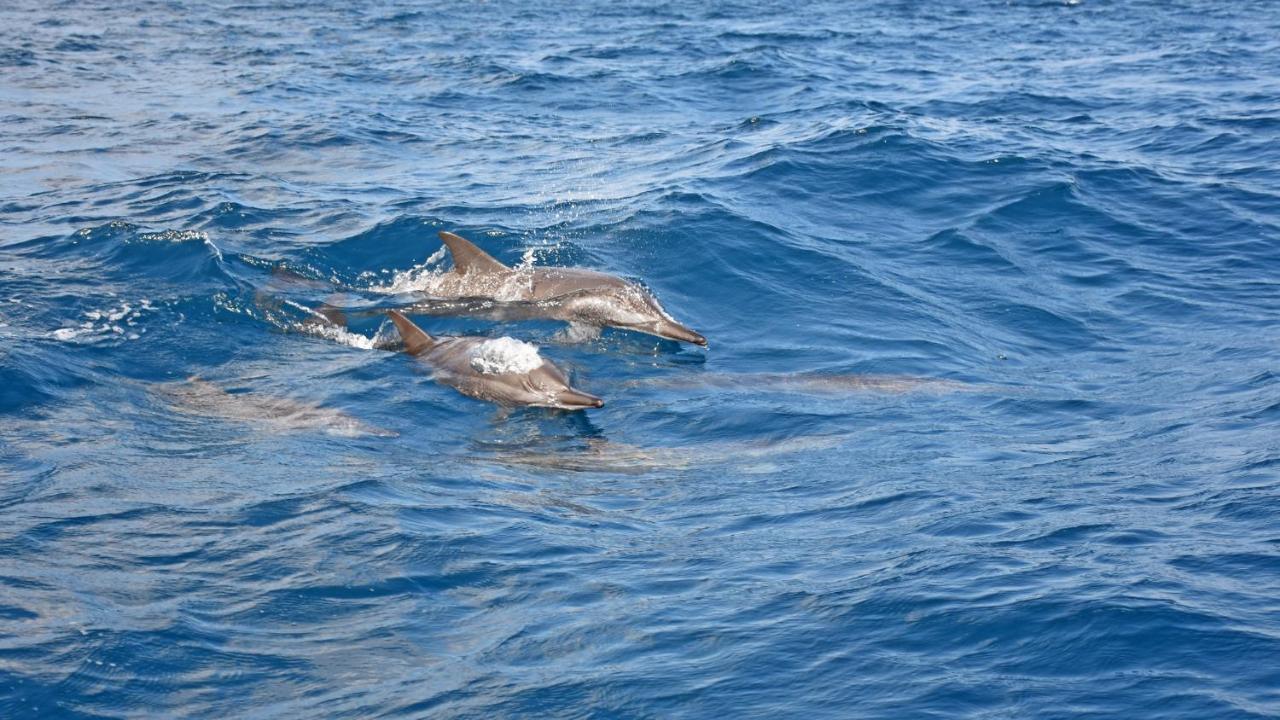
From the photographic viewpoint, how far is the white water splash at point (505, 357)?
12.4 metres

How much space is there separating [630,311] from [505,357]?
2.25m

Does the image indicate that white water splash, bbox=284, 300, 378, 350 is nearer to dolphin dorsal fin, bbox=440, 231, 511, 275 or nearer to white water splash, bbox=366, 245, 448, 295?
white water splash, bbox=366, 245, 448, 295

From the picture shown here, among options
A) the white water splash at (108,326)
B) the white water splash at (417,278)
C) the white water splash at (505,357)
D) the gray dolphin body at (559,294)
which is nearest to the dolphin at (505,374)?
the white water splash at (505,357)

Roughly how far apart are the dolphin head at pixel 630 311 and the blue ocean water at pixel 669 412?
22 cm

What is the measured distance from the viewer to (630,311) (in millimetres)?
14398

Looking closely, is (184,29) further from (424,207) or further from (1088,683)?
(1088,683)

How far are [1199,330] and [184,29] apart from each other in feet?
98.4

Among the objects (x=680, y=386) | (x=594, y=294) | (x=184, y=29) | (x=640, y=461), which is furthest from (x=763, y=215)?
(x=184, y=29)

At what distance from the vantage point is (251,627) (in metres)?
7.83

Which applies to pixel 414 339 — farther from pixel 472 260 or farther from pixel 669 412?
pixel 669 412

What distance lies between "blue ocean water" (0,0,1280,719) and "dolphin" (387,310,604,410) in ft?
0.74

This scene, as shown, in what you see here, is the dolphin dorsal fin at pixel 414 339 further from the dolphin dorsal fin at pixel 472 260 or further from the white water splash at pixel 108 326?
the white water splash at pixel 108 326

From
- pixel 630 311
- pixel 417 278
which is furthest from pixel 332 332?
pixel 630 311

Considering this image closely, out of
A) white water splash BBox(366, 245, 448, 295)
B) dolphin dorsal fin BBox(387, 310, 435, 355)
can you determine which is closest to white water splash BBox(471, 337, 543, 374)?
dolphin dorsal fin BBox(387, 310, 435, 355)
